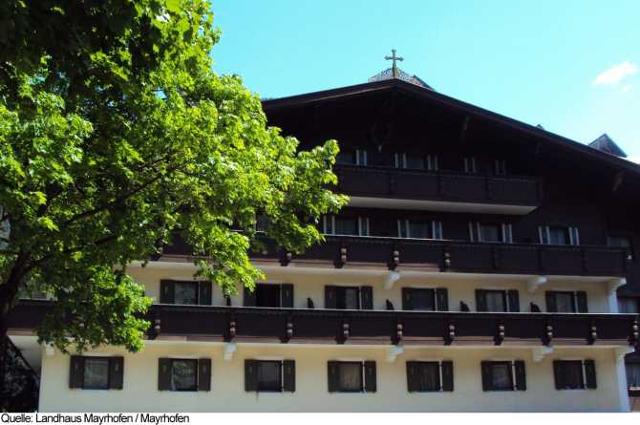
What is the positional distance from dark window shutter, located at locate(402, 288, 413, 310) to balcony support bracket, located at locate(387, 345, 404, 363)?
2.02m

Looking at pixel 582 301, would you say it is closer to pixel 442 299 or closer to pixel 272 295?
pixel 442 299

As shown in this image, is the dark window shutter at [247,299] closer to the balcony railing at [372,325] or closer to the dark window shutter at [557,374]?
the balcony railing at [372,325]

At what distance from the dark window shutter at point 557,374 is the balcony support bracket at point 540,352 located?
0.58 meters

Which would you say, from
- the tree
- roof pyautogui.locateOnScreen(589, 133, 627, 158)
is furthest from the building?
the tree

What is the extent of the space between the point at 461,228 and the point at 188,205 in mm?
18167

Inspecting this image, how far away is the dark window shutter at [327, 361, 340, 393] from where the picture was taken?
25812 millimetres

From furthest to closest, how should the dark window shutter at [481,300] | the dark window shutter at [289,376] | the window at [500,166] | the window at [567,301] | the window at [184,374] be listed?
the window at [500,166], the window at [567,301], the dark window shutter at [481,300], the dark window shutter at [289,376], the window at [184,374]

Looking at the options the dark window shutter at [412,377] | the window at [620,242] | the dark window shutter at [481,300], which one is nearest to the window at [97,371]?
the dark window shutter at [412,377]

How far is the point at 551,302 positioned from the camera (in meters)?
29.4

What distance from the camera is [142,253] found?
1295cm

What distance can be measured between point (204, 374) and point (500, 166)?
14.5m

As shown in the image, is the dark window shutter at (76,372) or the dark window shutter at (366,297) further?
the dark window shutter at (366,297)

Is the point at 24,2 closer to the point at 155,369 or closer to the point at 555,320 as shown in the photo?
the point at 155,369

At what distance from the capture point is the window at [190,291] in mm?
26047
